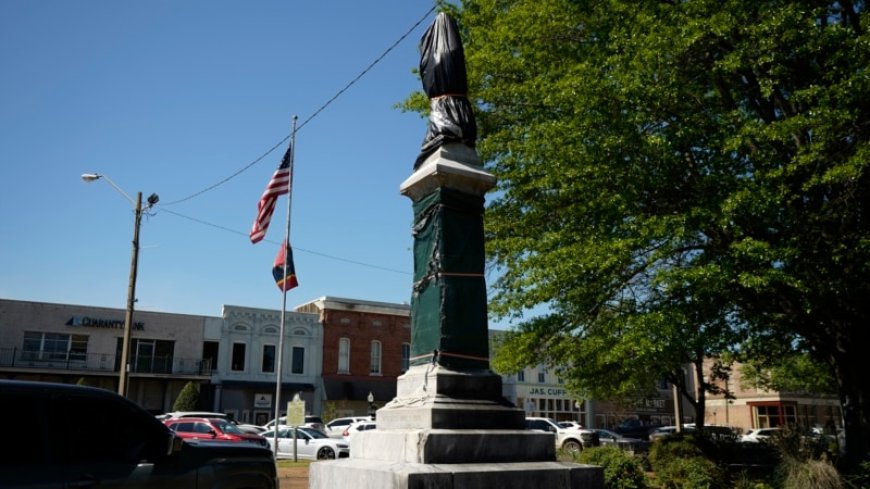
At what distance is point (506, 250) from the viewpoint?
52.4 ft

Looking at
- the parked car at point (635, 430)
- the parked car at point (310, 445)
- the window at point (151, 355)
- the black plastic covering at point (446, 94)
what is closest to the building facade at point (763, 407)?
the parked car at point (635, 430)

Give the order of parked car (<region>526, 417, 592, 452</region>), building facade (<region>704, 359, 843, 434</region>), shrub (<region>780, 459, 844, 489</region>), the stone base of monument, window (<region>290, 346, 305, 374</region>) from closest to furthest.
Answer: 1. the stone base of monument
2. shrub (<region>780, 459, 844, 489</region>)
3. parked car (<region>526, 417, 592, 452</region>)
4. window (<region>290, 346, 305, 374</region>)
5. building facade (<region>704, 359, 843, 434</region>)

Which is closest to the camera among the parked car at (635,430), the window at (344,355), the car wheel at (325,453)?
the car wheel at (325,453)

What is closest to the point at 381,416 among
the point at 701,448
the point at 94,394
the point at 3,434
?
the point at 94,394

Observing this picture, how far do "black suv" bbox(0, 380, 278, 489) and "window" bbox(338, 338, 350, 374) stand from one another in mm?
40550

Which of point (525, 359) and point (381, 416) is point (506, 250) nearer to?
point (525, 359)

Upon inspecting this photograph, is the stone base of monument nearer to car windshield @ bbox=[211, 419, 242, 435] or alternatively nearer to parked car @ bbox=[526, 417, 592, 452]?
car windshield @ bbox=[211, 419, 242, 435]

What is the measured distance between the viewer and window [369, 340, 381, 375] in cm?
4865

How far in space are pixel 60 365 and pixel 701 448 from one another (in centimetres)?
3643

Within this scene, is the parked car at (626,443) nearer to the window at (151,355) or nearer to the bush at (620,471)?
the bush at (620,471)

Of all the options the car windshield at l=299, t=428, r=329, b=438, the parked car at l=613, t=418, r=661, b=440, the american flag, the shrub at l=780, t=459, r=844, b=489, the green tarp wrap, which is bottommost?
the parked car at l=613, t=418, r=661, b=440

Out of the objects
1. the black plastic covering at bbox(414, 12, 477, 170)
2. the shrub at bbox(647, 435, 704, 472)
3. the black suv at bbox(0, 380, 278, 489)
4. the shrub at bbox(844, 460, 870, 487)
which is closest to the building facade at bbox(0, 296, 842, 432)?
the shrub at bbox(647, 435, 704, 472)

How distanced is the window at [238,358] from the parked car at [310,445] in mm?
17250

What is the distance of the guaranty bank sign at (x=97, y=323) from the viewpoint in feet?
136
